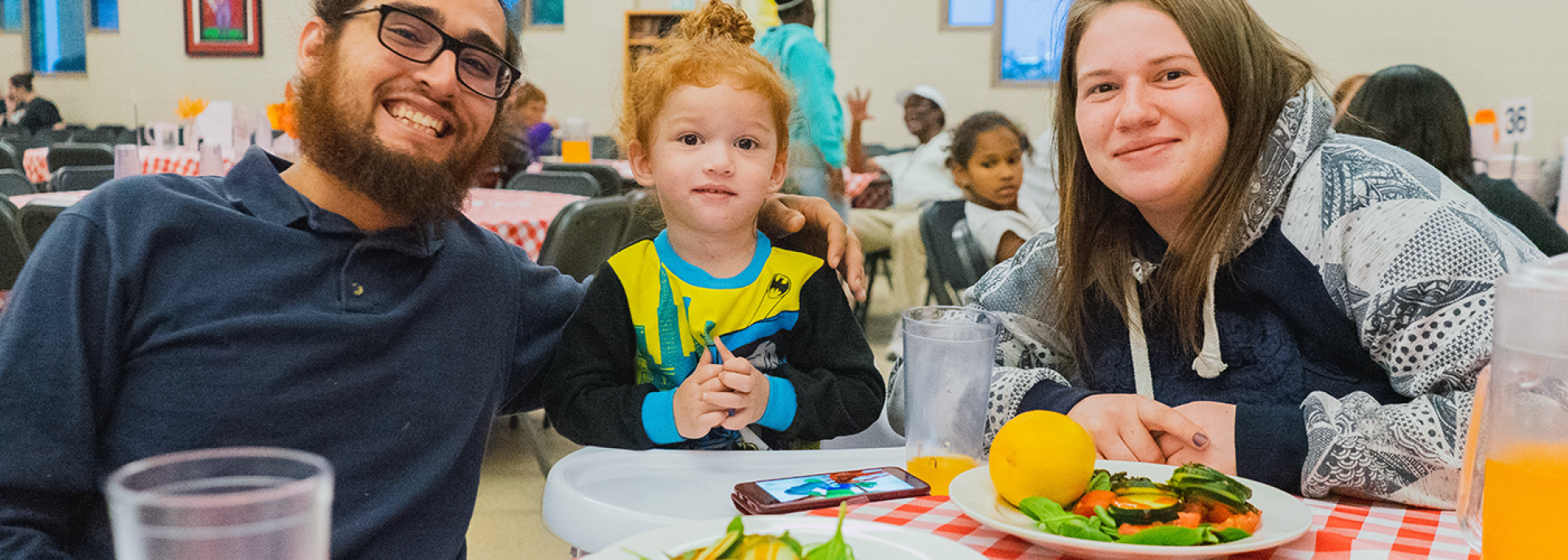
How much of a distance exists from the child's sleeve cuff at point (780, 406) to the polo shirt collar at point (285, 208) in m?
0.43

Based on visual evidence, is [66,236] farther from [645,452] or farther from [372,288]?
[645,452]

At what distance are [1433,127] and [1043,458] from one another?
9.54ft

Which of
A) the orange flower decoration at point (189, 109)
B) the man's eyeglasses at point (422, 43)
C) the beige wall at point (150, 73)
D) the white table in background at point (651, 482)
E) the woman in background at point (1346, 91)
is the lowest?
the white table in background at point (651, 482)

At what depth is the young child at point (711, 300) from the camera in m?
1.23

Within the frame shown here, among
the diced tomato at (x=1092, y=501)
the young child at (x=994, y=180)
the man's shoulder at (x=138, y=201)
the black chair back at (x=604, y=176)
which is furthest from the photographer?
the black chair back at (x=604, y=176)

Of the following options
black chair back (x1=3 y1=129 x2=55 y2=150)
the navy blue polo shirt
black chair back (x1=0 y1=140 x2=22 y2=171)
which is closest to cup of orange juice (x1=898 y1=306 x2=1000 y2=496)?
the navy blue polo shirt

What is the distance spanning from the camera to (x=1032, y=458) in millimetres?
803

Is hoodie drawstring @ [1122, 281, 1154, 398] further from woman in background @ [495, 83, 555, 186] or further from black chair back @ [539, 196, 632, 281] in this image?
woman in background @ [495, 83, 555, 186]

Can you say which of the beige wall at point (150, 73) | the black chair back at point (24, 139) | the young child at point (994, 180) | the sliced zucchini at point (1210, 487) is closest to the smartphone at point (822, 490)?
the sliced zucchini at point (1210, 487)

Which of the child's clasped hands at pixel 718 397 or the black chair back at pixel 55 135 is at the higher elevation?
the black chair back at pixel 55 135

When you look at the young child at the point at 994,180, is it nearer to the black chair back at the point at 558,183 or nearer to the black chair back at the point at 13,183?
the black chair back at the point at 558,183

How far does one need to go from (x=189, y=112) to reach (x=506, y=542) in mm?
3334

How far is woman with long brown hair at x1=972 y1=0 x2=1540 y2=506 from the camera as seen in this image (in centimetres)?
103

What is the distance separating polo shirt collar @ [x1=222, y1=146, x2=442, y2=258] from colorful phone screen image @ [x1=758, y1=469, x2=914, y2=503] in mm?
542
